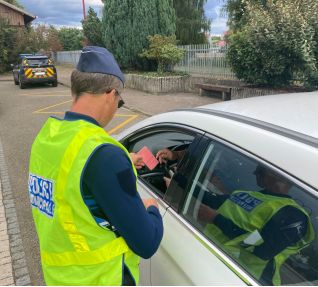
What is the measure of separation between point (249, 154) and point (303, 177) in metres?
0.29

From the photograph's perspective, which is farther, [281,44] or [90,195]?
[281,44]

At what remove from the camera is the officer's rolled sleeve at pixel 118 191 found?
49.8 inches

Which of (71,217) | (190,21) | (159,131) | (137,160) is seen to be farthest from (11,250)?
(190,21)

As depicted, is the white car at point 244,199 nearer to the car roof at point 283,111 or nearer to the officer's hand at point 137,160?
the car roof at point 283,111

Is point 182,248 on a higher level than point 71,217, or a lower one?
lower

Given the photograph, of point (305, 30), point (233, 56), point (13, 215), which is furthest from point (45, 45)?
point (13, 215)

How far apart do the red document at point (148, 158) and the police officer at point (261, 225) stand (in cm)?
68

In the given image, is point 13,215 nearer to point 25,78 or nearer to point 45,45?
point 25,78

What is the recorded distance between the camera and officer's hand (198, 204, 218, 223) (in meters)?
1.74

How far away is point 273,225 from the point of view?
4.86 feet

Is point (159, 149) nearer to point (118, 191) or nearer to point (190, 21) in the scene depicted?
point (118, 191)

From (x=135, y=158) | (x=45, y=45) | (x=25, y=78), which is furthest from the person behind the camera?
(x=45, y=45)

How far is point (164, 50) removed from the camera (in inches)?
572

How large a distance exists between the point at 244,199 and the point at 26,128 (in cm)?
875
